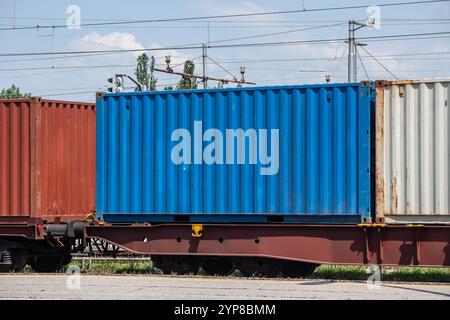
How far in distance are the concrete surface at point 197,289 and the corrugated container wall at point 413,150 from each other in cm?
130

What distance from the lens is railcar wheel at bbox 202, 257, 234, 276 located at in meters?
15.4

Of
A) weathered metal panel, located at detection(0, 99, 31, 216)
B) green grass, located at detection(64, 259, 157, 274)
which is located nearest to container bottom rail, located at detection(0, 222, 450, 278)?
weathered metal panel, located at detection(0, 99, 31, 216)

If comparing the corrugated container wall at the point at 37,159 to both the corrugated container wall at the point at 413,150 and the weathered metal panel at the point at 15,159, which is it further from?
the corrugated container wall at the point at 413,150

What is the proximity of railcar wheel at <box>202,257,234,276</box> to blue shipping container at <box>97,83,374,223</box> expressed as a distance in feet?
3.08

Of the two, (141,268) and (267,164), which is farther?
(141,268)

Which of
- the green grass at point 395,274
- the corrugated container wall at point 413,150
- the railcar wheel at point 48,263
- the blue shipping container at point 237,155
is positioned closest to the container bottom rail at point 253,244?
the blue shipping container at point 237,155

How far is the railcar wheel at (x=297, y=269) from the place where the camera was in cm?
1516

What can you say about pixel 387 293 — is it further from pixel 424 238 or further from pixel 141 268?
pixel 141 268

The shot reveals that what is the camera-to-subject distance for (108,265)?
18672 mm

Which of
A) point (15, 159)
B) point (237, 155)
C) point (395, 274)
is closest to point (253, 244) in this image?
point (237, 155)

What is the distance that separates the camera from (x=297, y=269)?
15.2m
